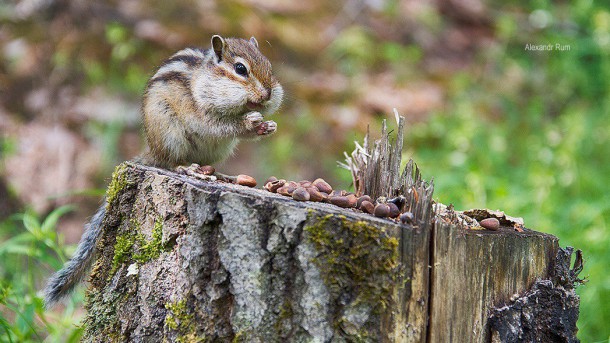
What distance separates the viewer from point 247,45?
3.41m

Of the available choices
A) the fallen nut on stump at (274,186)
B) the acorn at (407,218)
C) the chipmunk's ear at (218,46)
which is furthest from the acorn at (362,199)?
the chipmunk's ear at (218,46)

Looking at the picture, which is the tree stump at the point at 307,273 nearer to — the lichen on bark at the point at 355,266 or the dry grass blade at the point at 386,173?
the lichen on bark at the point at 355,266

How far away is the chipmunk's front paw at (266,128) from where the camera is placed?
3.18 m

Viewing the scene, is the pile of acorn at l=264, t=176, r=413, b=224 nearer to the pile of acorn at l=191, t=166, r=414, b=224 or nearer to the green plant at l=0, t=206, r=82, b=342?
the pile of acorn at l=191, t=166, r=414, b=224

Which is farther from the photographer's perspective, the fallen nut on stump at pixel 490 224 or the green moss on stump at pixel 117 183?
the green moss on stump at pixel 117 183

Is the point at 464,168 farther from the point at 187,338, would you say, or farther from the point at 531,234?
the point at 187,338

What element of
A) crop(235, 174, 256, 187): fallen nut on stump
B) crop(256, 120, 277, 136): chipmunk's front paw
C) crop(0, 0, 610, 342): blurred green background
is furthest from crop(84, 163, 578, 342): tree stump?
crop(0, 0, 610, 342): blurred green background

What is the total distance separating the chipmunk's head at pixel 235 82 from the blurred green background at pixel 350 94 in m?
1.48

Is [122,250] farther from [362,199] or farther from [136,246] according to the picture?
[362,199]

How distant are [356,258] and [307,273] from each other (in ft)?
0.54

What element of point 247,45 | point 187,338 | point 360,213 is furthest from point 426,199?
point 247,45

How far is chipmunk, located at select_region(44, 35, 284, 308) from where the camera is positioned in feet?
10.6

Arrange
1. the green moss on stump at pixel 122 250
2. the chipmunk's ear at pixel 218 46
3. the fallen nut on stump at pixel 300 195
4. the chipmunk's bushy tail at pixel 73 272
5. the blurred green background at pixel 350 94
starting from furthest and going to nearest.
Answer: the blurred green background at pixel 350 94 → the chipmunk's ear at pixel 218 46 → the chipmunk's bushy tail at pixel 73 272 → the green moss on stump at pixel 122 250 → the fallen nut on stump at pixel 300 195

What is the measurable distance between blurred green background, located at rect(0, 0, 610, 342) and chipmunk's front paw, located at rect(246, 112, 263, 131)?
163cm
